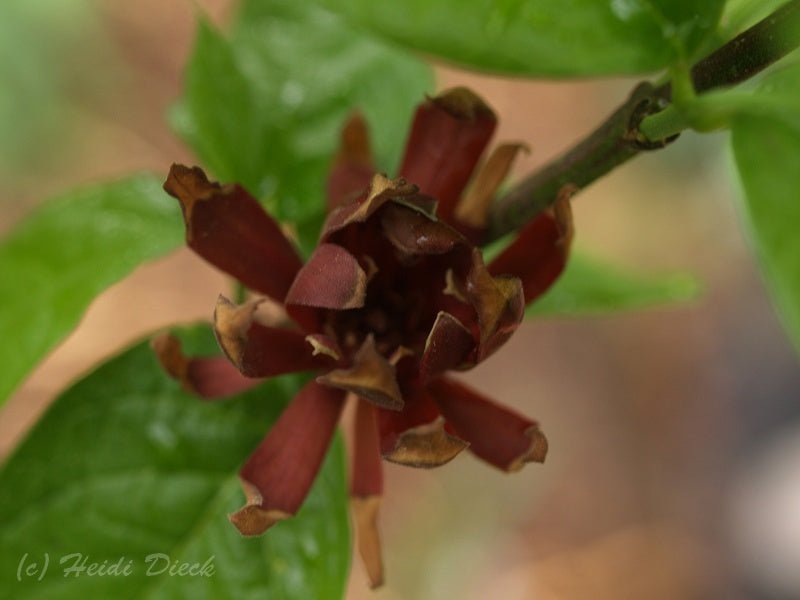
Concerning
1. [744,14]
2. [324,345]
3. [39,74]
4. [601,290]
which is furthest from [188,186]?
[39,74]

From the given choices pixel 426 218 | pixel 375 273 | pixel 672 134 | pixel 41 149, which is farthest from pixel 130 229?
pixel 41 149

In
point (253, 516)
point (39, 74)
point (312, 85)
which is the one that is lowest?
point (253, 516)

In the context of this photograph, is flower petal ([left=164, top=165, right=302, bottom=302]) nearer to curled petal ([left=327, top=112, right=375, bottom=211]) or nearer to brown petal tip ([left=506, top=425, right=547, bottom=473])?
curled petal ([left=327, top=112, right=375, bottom=211])

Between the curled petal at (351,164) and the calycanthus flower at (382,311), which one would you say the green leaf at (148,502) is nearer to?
the calycanthus flower at (382,311)

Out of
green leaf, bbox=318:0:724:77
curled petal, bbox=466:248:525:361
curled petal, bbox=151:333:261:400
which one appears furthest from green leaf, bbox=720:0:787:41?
curled petal, bbox=151:333:261:400

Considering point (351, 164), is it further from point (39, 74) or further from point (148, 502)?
point (39, 74)

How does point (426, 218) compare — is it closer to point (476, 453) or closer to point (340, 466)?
point (476, 453)
